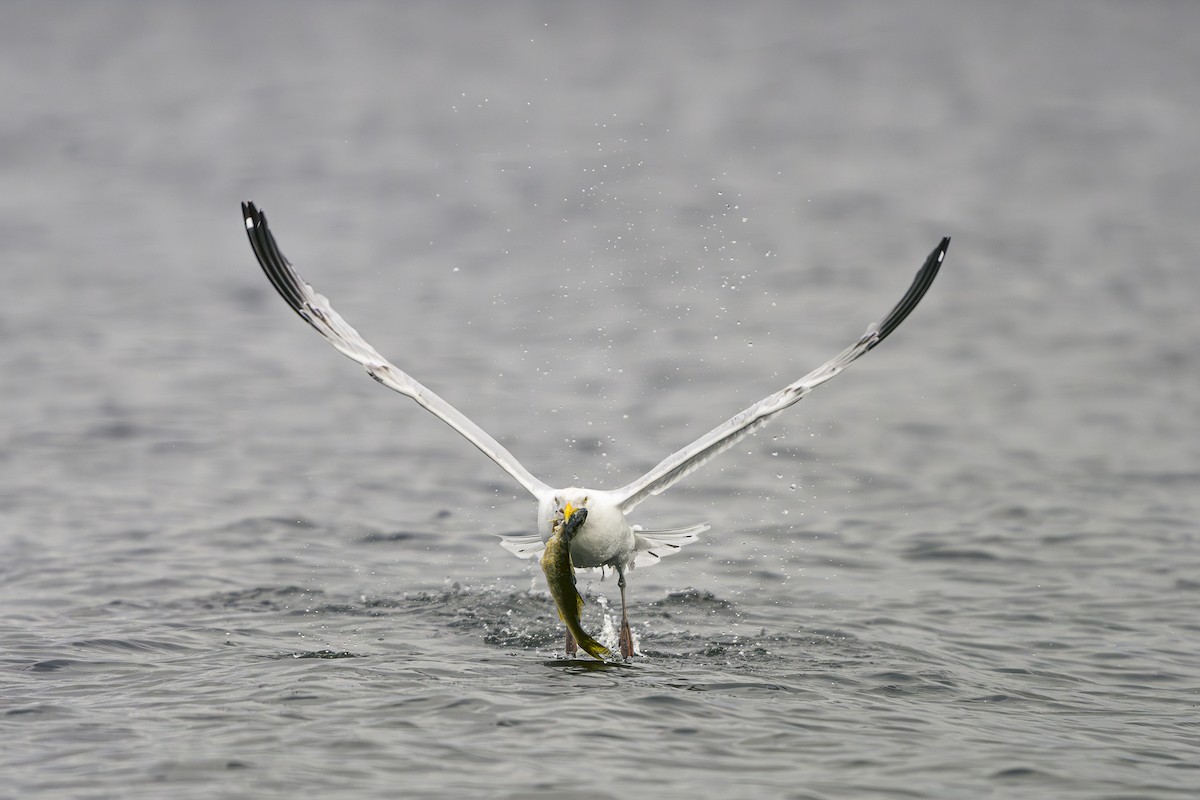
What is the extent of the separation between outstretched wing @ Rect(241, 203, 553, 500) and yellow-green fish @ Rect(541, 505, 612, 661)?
1381mm

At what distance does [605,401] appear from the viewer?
18047 millimetres

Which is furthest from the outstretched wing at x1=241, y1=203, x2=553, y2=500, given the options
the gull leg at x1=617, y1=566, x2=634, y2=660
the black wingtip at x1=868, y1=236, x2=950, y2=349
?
the black wingtip at x1=868, y1=236, x2=950, y2=349

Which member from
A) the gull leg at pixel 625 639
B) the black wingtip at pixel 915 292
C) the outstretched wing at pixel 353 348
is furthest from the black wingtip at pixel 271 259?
the black wingtip at pixel 915 292

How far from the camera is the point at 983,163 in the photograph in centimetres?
2786

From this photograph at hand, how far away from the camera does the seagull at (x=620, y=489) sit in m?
9.81

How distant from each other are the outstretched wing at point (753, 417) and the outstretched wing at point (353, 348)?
30.1 inches

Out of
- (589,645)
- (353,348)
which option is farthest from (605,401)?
(589,645)

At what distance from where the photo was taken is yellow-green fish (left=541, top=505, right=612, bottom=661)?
28.5 ft

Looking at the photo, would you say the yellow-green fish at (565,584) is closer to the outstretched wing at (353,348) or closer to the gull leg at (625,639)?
the gull leg at (625,639)

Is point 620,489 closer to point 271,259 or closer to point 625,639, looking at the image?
point 625,639

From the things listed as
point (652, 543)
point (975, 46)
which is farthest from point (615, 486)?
point (975, 46)

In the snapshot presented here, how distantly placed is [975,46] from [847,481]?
21.1 metres

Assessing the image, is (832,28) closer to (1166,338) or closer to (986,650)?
(1166,338)

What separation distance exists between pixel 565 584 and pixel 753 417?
1.91m
